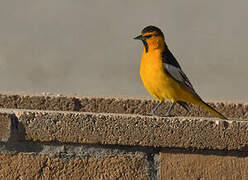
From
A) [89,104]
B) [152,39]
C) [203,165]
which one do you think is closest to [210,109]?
[152,39]

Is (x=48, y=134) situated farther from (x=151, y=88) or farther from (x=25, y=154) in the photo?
(x=151, y=88)

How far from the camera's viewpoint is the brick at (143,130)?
3041 millimetres

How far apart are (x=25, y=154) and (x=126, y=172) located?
48cm

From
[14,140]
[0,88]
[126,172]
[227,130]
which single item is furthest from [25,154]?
[0,88]

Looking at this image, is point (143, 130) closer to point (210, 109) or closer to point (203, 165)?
point (203, 165)

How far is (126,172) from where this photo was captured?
310cm

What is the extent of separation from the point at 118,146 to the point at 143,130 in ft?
0.48

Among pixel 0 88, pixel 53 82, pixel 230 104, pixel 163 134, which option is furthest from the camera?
pixel 53 82

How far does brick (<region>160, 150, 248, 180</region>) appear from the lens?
120 inches

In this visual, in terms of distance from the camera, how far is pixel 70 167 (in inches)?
122

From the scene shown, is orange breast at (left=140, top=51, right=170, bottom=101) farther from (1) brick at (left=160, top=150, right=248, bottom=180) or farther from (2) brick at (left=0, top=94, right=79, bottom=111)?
(1) brick at (left=160, top=150, right=248, bottom=180)

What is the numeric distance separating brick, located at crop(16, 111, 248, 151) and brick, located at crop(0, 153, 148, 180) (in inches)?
3.8

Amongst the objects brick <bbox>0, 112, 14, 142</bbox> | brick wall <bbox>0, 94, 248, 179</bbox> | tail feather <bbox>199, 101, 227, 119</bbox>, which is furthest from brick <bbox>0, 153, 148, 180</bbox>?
tail feather <bbox>199, 101, 227, 119</bbox>

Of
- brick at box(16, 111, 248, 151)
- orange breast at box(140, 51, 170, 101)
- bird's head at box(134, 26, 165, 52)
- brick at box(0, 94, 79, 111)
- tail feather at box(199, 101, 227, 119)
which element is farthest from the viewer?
bird's head at box(134, 26, 165, 52)
